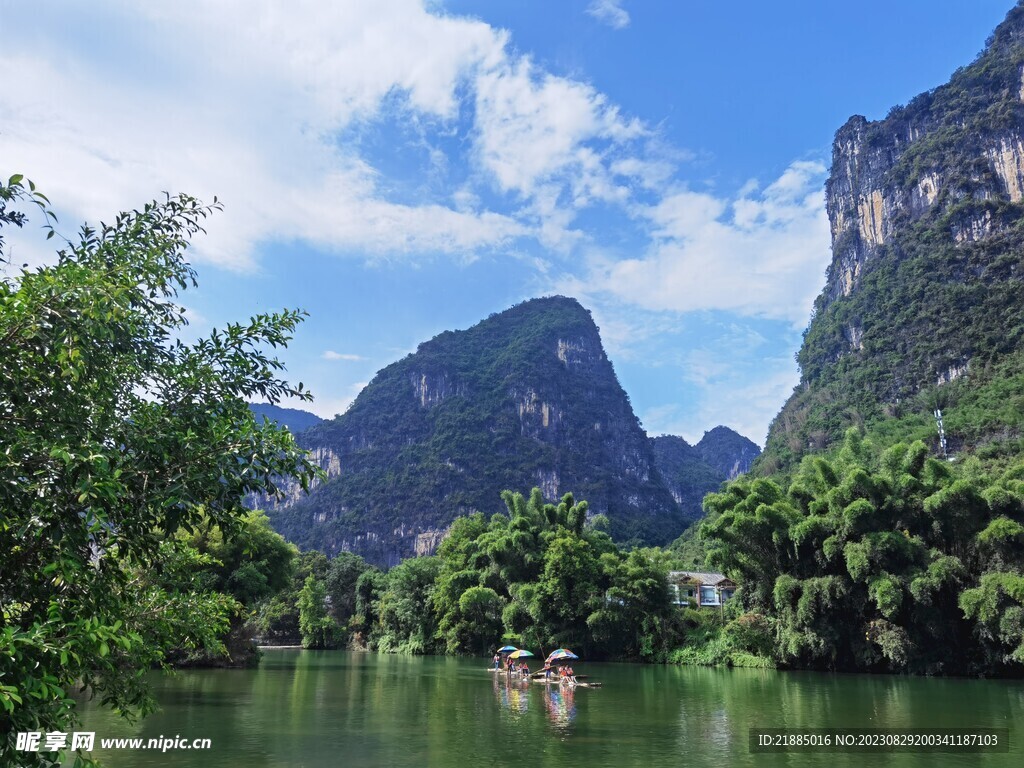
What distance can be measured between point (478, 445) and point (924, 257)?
264 ft

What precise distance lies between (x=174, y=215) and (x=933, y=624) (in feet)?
92.6

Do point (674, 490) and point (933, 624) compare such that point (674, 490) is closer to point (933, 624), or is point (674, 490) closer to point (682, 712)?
point (933, 624)

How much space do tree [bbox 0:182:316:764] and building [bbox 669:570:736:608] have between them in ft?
124

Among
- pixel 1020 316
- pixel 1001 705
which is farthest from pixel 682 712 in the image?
pixel 1020 316

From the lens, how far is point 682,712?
52.5 feet

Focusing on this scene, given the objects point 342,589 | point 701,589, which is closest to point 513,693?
Answer: point 701,589

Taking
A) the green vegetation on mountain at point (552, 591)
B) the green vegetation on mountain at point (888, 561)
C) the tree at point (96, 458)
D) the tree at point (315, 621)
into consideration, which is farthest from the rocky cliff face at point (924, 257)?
the tree at point (96, 458)

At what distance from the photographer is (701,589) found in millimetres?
46188

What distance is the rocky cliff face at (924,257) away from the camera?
239 feet

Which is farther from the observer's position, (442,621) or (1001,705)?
(442,621)

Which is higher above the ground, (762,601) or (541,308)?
(541,308)

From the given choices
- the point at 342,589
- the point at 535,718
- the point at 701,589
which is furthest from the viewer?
the point at 342,589

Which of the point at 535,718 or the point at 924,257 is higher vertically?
the point at 924,257

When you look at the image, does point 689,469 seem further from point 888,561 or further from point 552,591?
point 888,561
